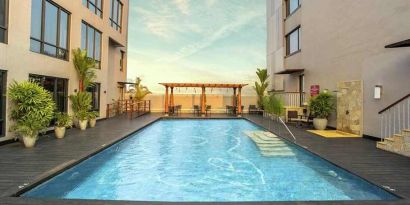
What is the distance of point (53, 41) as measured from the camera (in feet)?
39.6

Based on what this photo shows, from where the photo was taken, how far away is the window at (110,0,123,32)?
67.1 ft

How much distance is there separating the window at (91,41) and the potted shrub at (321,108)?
1207 centimetres

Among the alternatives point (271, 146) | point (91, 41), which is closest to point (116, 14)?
point (91, 41)

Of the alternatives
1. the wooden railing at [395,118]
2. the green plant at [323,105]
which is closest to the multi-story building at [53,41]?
the green plant at [323,105]

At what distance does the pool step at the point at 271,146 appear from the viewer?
902cm

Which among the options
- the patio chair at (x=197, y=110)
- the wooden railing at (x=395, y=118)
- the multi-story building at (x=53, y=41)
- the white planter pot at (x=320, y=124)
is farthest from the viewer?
the patio chair at (x=197, y=110)

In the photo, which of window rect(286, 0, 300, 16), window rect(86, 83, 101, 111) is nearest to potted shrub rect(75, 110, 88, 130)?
window rect(86, 83, 101, 111)

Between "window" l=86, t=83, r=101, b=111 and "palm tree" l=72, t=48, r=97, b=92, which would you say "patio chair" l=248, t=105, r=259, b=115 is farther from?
"palm tree" l=72, t=48, r=97, b=92

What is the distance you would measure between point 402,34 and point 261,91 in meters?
15.4

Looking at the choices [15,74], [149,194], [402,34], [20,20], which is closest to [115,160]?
[149,194]

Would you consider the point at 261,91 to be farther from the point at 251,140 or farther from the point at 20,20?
the point at 20,20

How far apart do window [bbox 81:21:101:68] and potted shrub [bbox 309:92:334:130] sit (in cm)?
1207

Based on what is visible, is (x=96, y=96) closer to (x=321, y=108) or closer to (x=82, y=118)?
(x=82, y=118)

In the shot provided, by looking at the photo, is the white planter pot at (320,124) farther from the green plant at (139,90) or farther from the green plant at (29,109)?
the green plant at (139,90)
